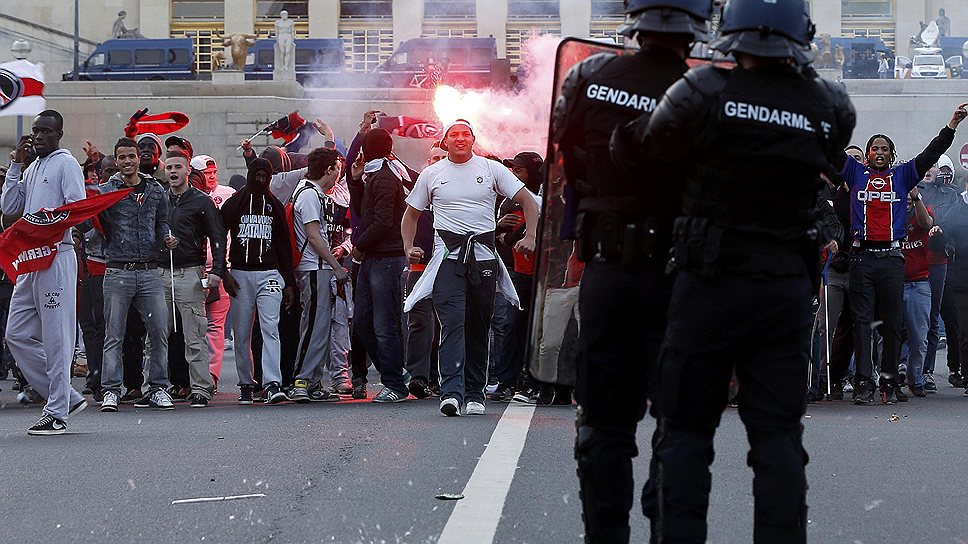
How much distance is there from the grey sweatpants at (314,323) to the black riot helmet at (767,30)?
7297mm

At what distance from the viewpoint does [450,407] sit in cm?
947

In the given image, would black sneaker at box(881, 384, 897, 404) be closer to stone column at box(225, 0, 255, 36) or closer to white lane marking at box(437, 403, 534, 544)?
white lane marking at box(437, 403, 534, 544)

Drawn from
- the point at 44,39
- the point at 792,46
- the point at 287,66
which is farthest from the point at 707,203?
the point at 44,39

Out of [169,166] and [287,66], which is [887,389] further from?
[287,66]

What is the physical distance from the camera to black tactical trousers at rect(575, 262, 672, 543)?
4539mm

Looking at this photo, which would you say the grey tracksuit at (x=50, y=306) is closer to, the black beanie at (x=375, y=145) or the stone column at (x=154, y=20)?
the black beanie at (x=375, y=145)

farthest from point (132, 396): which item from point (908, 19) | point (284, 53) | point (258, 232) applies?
point (908, 19)

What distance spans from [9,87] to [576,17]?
146 ft

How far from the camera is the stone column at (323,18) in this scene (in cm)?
5909

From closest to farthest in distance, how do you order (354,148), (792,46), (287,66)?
(792,46) → (354,148) → (287,66)

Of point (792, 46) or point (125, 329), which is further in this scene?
point (125, 329)

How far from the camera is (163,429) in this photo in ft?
29.7

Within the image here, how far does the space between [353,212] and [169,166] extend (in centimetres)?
133

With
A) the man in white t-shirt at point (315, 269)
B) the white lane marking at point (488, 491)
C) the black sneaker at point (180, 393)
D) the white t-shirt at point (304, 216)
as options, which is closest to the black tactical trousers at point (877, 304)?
the white lane marking at point (488, 491)
